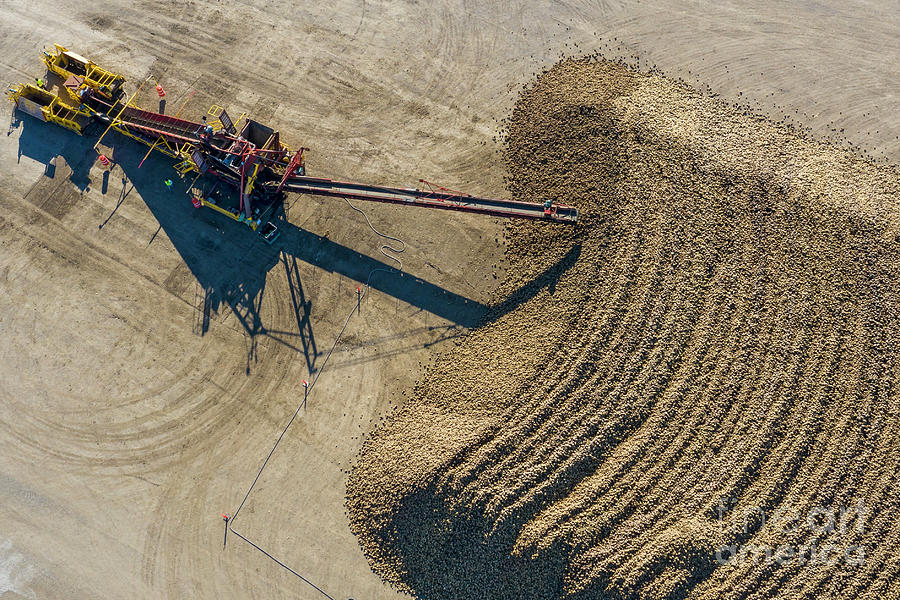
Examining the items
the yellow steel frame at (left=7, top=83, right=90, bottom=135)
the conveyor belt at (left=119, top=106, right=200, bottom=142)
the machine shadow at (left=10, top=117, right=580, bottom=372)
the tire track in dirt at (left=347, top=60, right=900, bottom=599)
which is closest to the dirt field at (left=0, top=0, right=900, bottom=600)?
the machine shadow at (left=10, top=117, right=580, bottom=372)

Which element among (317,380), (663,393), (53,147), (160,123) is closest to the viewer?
(663,393)

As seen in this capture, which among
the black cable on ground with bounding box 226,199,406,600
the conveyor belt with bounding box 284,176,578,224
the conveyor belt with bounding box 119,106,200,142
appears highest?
the conveyor belt with bounding box 284,176,578,224

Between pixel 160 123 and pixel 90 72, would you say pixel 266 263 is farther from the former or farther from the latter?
pixel 90 72

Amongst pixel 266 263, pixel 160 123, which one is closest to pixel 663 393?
pixel 266 263

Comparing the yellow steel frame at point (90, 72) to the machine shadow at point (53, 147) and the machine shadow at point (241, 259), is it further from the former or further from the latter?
the machine shadow at point (241, 259)

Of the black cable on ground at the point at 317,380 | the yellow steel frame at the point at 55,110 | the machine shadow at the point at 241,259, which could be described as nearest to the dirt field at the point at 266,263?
the machine shadow at the point at 241,259

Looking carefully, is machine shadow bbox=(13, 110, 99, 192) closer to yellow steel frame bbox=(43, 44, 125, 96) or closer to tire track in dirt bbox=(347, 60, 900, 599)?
yellow steel frame bbox=(43, 44, 125, 96)

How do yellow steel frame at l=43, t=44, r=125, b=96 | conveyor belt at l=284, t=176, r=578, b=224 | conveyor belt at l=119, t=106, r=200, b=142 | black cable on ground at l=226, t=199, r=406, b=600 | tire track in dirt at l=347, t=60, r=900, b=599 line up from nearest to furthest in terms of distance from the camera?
tire track in dirt at l=347, t=60, r=900, b=599
black cable on ground at l=226, t=199, r=406, b=600
conveyor belt at l=284, t=176, r=578, b=224
conveyor belt at l=119, t=106, r=200, b=142
yellow steel frame at l=43, t=44, r=125, b=96
